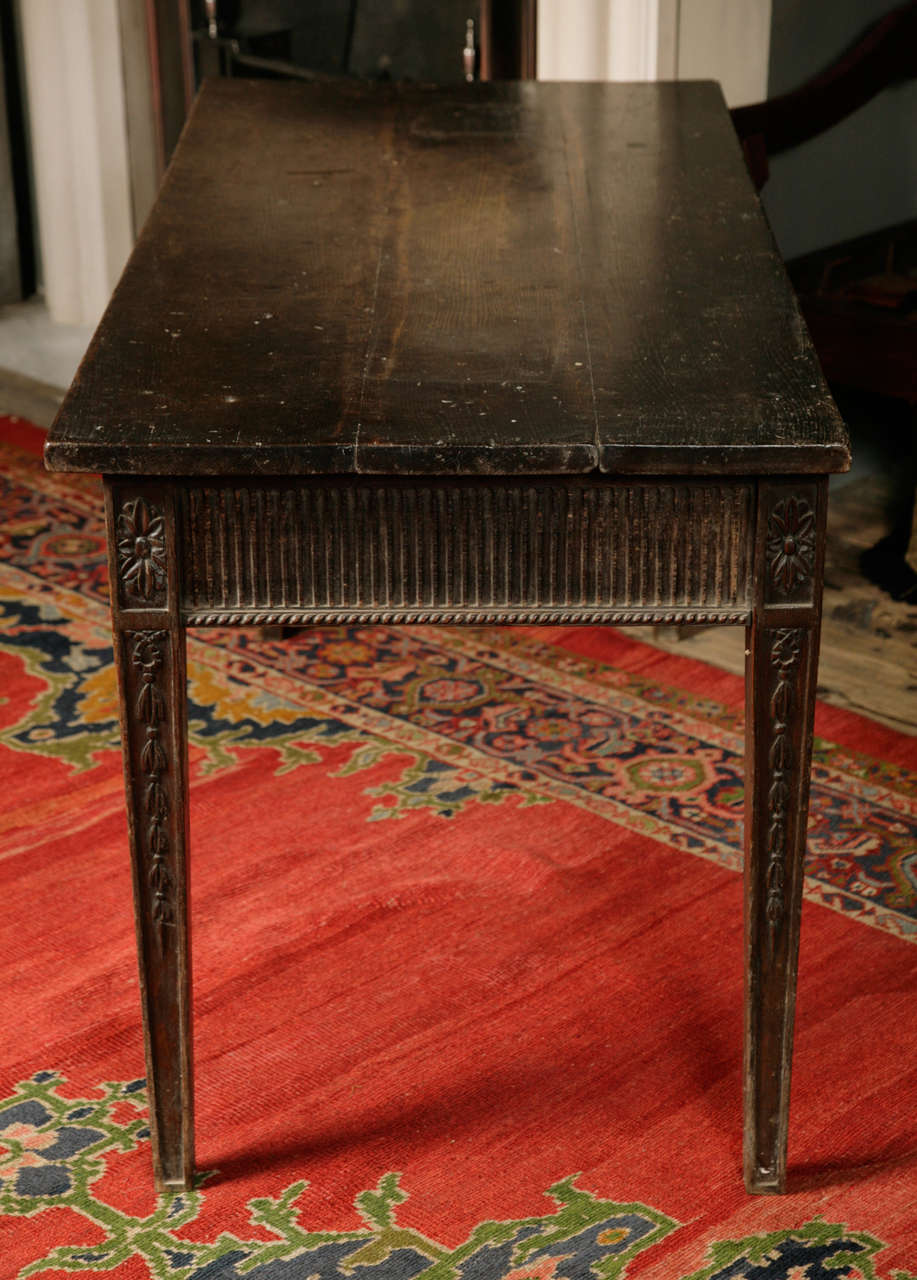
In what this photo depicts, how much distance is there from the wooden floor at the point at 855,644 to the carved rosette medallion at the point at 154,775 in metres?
1.66

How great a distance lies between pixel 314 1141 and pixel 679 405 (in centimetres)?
102

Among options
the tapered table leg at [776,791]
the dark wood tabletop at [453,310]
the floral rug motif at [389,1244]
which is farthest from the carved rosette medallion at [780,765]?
the floral rug motif at [389,1244]

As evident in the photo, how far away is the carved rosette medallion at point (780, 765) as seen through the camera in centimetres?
181

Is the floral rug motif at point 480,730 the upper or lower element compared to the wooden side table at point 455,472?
lower

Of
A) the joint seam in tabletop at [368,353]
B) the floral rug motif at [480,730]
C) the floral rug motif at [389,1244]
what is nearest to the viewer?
the joint seam in tabletop at [368,353]

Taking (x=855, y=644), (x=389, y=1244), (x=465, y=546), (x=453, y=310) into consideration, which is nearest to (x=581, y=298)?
(x=453, y=310)

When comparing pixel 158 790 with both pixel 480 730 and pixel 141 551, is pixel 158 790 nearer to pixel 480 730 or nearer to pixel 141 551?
pixel 141 551

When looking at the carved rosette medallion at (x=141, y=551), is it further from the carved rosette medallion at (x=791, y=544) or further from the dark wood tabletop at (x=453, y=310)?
the carved rosette medallion at (x=791, y=544)

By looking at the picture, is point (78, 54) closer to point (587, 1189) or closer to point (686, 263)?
point (686, 263)

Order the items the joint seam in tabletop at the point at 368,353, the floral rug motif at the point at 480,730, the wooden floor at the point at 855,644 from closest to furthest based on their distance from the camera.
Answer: the joint seam in tabletop at the point at 368,353
the floral rug motif at the point at 480,730
the wooden floor at the point at 855,644

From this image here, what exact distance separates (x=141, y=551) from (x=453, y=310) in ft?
1.68

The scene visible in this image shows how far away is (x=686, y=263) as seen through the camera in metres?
2.21

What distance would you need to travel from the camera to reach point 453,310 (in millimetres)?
2043

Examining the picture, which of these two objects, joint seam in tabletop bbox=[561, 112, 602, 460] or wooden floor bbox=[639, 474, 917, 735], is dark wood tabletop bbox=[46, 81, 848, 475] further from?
wooden floor bbox=[639, 474, 917, 735]
